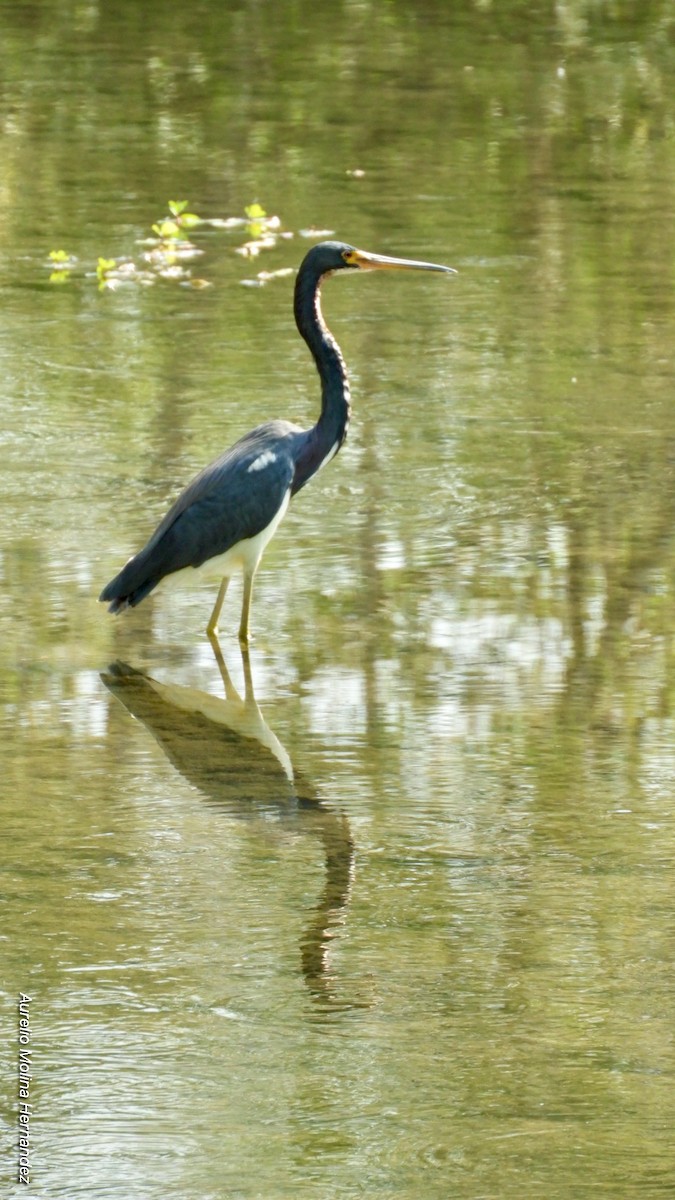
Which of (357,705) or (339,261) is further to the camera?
(339,261)

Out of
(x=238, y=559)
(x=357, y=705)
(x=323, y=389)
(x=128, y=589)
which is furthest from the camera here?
(x=323, y=389)

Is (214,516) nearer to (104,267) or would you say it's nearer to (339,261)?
(339,261)

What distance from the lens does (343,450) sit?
33.8 ft

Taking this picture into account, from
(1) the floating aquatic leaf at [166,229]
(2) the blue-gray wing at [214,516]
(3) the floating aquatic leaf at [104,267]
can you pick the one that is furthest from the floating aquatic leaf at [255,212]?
(2) the blue-gray wing at [214,516]

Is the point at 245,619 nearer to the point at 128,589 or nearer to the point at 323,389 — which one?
the point at 128,589

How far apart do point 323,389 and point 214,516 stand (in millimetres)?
839

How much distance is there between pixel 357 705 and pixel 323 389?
5.57 ft

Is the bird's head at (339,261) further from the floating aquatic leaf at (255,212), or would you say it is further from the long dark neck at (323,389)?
the floating aquatic leaf at (255,212)

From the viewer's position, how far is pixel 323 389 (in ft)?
27.6

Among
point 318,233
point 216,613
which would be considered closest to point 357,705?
point 216,613

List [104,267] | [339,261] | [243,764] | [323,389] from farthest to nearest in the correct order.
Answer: [104,267], [339,261], [323,389], [243,764]

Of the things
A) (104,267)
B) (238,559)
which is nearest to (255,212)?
(104,267)

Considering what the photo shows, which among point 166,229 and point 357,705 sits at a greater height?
point 166,229

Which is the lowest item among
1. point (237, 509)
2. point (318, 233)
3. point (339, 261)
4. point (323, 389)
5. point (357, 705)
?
point (357, 705)
